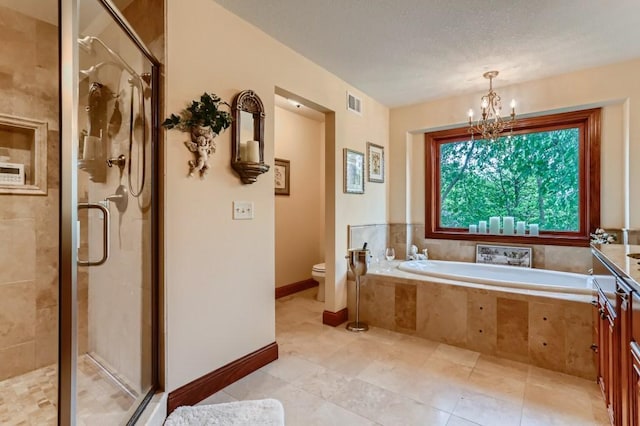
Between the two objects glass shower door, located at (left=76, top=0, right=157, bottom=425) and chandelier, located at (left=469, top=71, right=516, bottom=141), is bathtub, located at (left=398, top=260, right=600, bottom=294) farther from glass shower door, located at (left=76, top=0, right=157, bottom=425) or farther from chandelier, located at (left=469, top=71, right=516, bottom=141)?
glass shower door, located at (left=76, top=0, right=157, bottom=425)

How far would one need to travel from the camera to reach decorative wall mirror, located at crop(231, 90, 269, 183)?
2061mm

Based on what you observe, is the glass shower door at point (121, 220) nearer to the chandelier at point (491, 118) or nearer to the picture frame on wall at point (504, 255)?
the chandelier at point (491, 118)

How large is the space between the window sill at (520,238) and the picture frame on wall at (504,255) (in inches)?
3.1

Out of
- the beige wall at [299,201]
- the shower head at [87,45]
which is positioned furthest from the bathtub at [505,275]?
the shower head at [87,45]

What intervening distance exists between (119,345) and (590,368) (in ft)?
10.0

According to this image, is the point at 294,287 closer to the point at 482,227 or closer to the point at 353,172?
the point at 353,172

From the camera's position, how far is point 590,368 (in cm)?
209

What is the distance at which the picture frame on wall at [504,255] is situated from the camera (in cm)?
329

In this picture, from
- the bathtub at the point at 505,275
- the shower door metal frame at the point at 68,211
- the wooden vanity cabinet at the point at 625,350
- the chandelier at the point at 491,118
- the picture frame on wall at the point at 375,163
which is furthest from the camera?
the picture frame on wall at the point at 375,163

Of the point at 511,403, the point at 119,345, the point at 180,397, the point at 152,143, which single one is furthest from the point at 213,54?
the point at 511,403

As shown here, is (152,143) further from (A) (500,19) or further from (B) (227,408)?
(A) (500,19)

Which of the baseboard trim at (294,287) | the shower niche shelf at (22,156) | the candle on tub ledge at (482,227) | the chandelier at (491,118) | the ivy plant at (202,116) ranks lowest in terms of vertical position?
the baseboard trim at (294,287)

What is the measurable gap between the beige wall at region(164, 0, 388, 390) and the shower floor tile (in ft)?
0.95

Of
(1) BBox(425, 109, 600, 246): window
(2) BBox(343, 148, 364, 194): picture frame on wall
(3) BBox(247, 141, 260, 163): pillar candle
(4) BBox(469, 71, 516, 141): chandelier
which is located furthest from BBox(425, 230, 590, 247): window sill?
(3) BBox(247, 141, 260, 163): pillar candle
